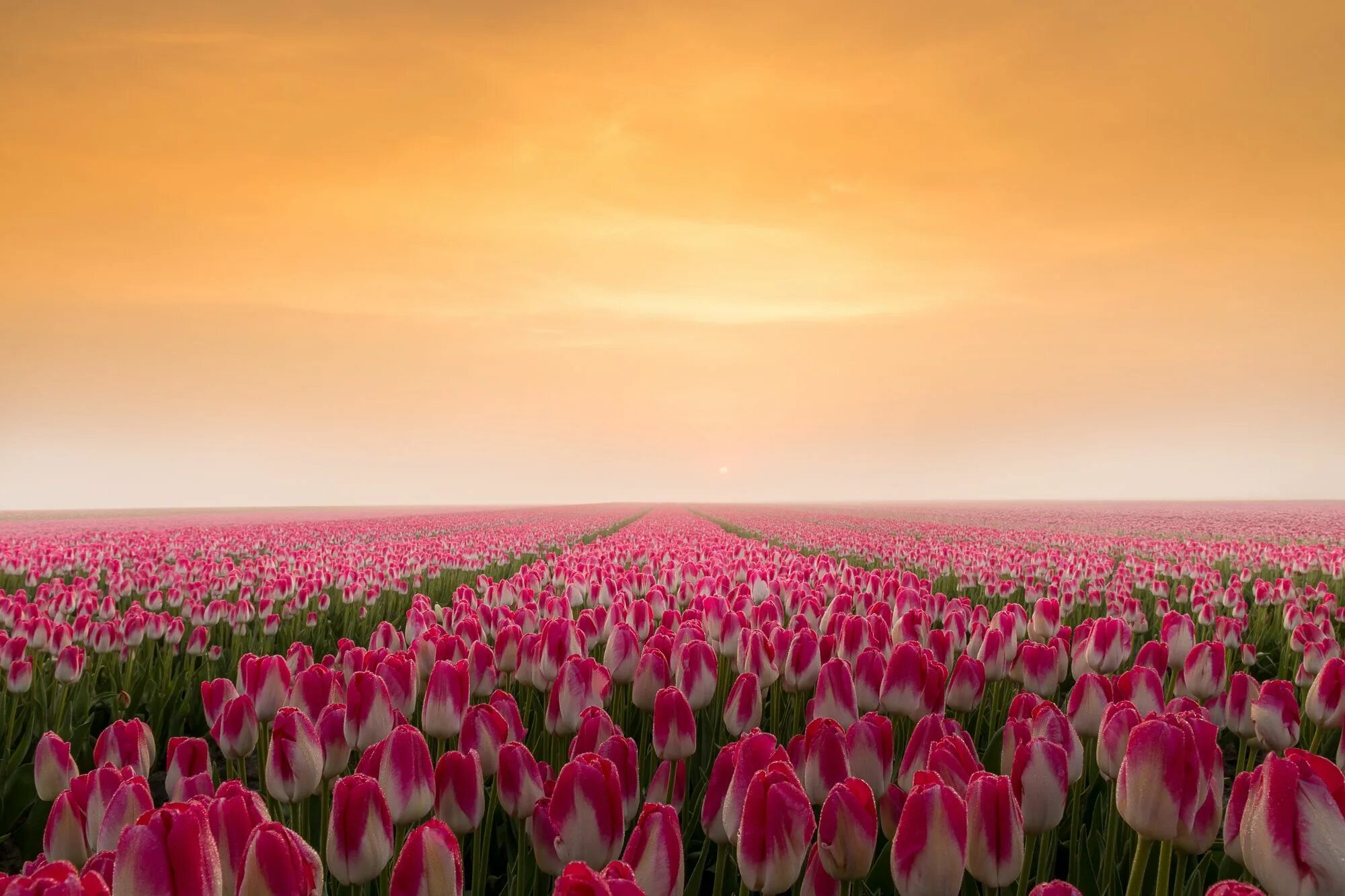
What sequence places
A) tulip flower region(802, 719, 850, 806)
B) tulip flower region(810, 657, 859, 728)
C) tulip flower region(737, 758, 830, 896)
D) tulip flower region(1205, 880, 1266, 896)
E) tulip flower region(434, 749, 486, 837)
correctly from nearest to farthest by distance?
tulip flower region(1205, 880, 1266, 896) < tulip flower region(737, 758, 830, 896) < tulip flower region(802, 719, 850, 806) < tulip flower region(434, 749, 486, 837) < tulip flower region(810, 657, 859, 728)

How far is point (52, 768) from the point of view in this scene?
2396mm

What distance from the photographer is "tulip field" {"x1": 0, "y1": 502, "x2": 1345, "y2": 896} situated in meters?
1.51

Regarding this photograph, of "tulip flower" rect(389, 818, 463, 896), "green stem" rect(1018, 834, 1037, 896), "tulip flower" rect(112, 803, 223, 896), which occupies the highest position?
"tulip flower" rect(112, 803, 223, 896)

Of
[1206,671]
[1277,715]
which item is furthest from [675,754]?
[1206,671]

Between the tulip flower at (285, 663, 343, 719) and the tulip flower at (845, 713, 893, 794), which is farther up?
the tulip flower at (285, 663, 343, 719)

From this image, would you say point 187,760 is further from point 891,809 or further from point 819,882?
point 891,809

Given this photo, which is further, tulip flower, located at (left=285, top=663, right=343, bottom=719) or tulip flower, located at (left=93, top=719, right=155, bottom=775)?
tulip flower, located at (left=285, top=663, right=343, bottom=719)

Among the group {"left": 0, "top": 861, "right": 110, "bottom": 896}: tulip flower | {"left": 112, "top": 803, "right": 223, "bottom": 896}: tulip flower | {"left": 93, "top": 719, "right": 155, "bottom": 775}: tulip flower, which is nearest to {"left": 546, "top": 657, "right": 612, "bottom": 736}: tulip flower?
{"left": 93, "top": 719, "right": 155, "bottom": 775}: tulip flower

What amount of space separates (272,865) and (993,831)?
52.9 inches

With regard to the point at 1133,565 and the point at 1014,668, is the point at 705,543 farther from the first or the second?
the point at 1014,668

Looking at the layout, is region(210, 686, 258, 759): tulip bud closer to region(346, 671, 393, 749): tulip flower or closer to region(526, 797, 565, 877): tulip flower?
region(346, 671, 393, 749): tulip flower

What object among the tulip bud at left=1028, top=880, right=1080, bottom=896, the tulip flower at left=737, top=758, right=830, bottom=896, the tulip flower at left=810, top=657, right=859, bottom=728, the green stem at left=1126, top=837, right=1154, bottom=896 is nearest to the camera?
the tulip bud at left=1028, top=880, right=1080, bottom=896

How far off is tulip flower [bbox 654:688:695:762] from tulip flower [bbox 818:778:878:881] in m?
0.88

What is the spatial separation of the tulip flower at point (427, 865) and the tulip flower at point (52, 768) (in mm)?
1540
